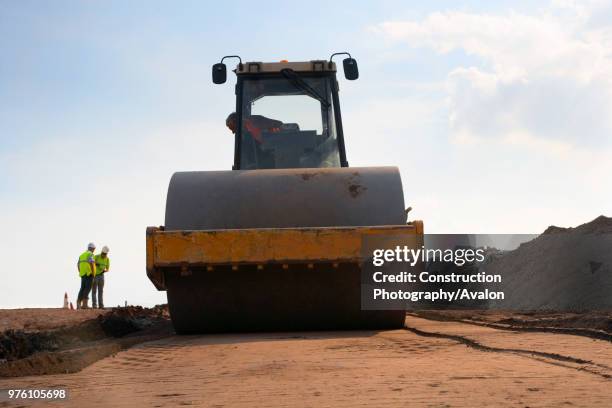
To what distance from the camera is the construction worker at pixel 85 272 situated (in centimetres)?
1828

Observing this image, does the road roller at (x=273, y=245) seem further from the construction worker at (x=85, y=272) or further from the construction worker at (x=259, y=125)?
the construction worker at (x=85, y=272)

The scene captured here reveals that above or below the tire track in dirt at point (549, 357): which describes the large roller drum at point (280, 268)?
above

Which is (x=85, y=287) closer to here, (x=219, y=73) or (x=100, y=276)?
(x=100, y=276)

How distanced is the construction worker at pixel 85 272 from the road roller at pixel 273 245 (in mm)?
10662

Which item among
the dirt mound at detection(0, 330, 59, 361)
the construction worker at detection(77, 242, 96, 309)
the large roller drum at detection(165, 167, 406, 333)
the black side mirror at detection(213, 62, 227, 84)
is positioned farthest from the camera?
the construction worker at detection(77, 242, 96, 309)

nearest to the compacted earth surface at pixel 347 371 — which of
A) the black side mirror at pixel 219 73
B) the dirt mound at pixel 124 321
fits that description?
the black side mirror at pixel 219 73

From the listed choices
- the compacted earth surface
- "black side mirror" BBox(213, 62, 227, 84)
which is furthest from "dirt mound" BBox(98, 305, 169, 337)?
the compacted earth surface

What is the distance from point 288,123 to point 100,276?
10405 mm

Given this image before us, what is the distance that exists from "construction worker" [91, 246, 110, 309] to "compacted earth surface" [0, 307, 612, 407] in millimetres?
11605

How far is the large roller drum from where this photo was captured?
7836mm

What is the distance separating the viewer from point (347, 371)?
5.18 metres

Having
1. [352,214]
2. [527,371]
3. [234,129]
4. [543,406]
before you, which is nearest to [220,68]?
[234,129]

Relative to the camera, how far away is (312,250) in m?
7.47

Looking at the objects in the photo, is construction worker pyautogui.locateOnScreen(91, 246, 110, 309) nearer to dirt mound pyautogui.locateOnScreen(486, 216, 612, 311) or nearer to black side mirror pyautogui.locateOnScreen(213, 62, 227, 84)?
dirt mound pyautogui.locateOnScreen(486, 216, 612, 311)
